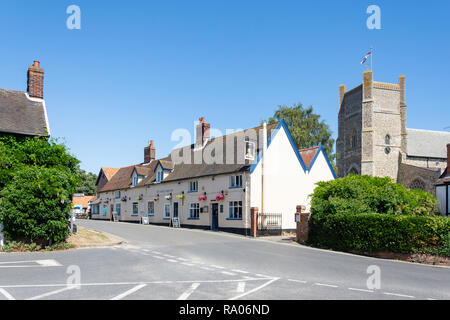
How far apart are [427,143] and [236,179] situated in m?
43.0

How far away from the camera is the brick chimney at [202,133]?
39459 millimetres

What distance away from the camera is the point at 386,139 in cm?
6197

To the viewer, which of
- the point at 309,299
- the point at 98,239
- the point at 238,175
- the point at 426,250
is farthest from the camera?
the point at 238,175

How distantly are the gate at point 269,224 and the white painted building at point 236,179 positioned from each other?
79 cm

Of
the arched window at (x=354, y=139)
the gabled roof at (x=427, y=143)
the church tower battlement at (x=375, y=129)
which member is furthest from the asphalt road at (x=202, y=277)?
the arched window at (x=354, y=139)

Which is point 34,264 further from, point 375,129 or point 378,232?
point 375,129

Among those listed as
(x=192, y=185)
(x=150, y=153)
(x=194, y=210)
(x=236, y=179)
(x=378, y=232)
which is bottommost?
(x=194, y=210)

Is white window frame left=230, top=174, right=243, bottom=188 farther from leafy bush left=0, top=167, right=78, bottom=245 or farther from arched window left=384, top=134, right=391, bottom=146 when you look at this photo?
arched window left=384, top=134, right=391, bottom=146

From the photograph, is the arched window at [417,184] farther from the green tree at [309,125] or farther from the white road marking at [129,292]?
the white road marking at [129,292]

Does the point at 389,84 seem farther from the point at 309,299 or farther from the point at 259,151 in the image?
the point at 309,299

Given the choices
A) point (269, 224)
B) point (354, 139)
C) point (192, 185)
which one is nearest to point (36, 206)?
point (269, 224)
